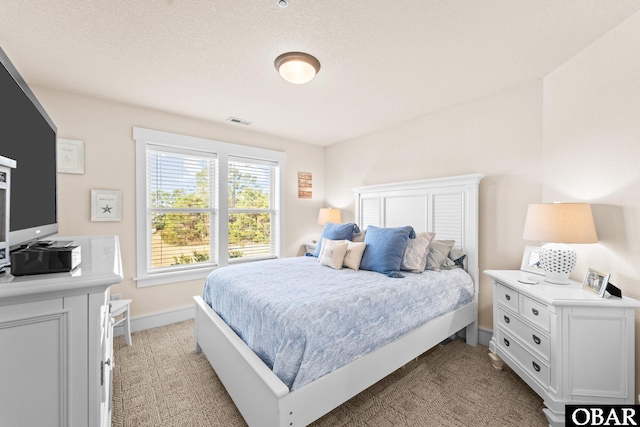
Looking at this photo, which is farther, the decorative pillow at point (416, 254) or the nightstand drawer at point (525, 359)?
the decorative pillow at point (416, 254)

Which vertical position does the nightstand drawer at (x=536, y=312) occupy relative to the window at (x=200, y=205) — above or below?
below

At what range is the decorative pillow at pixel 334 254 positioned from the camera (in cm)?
262

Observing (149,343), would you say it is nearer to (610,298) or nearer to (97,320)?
(97,320)

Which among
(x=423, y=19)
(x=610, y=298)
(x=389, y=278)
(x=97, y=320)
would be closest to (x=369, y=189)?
(x=389, y=278)

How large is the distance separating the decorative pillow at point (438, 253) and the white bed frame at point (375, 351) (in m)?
0.18

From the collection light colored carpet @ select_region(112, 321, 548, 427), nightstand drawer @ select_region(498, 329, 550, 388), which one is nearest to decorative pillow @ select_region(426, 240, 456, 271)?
nightstand drawer @ select_region(498, 329, 550, 388)

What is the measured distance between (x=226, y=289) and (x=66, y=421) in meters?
1.37

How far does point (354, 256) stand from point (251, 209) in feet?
6.38

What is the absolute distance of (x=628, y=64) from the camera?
67.5 inches

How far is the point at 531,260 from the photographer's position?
2.30m

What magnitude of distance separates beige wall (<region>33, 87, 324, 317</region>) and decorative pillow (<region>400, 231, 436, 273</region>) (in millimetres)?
2574

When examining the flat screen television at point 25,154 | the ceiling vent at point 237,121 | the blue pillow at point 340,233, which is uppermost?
the ceiling vent at point 237,121

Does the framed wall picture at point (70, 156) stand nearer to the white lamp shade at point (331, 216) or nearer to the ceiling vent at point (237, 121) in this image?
the ceiling vent at point (237, 121)

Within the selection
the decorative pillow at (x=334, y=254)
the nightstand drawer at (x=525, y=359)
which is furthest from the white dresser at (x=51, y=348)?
the nightstand drawer at (x=525, y=359)
